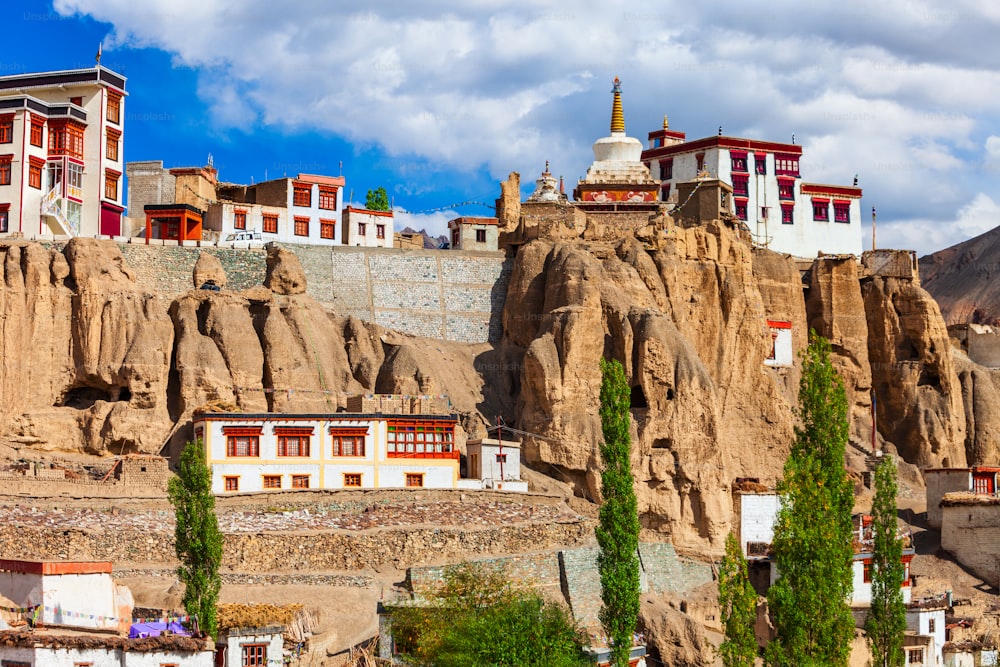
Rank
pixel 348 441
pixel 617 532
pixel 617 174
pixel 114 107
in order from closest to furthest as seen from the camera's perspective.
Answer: pixel 617 532, pixel 348 441, pixel 114 107, pixel 617 174

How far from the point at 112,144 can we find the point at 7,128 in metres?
6.10

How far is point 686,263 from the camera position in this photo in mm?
85312

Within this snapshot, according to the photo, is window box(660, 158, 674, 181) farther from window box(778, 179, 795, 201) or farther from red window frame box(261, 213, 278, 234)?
→ red window frame box(261, 213, 278, 234)

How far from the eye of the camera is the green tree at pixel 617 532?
2153 inches

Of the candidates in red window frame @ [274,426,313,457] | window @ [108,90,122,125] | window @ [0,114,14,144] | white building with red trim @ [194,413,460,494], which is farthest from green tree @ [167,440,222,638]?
window @ [108,90,122,125]

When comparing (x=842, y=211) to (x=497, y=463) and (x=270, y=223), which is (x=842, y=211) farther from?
(x=497, y=463)

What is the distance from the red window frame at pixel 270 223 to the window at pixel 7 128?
13469 mm

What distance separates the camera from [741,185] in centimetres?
10325

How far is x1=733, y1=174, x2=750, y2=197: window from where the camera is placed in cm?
10294

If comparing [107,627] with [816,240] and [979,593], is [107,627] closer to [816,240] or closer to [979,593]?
[979,593]

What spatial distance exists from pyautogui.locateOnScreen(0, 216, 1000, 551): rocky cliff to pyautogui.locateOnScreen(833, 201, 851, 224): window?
14753 mm

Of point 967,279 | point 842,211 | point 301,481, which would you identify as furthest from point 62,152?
point 967,279

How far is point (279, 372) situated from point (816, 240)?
40.6m

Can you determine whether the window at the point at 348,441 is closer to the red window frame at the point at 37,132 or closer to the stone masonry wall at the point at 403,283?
the stone masonry wall at the point at 403,283
